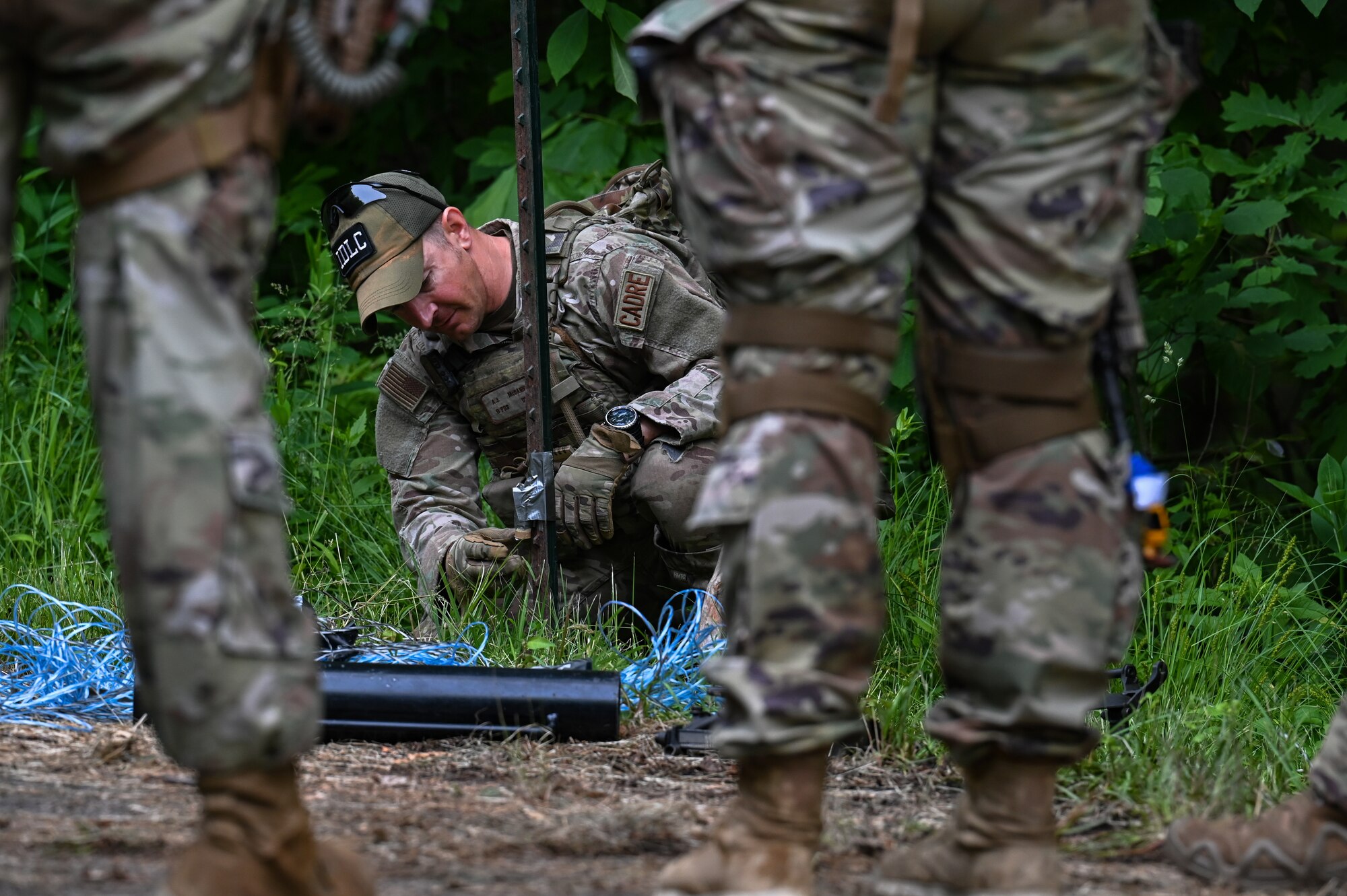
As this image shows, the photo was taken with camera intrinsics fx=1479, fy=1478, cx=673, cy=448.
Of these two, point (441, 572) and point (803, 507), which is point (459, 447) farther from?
point (803, 507)

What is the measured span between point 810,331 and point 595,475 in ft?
7.09

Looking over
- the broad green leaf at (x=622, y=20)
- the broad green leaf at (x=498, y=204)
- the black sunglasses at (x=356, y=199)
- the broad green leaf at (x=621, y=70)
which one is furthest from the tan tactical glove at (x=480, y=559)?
the broad green leaf at (x=622, y=20)

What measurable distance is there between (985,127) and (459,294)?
2.35 meters

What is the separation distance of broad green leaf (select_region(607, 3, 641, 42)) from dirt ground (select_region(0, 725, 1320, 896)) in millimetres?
2203

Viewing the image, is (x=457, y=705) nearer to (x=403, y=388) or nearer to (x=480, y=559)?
(x=480, y=559)

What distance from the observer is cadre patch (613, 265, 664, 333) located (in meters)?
3.70

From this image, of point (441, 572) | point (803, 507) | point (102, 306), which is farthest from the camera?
point (441, 572)

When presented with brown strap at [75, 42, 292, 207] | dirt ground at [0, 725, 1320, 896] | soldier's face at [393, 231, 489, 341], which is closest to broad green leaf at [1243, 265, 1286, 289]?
soldier's face at [393, 231, 489, 341]

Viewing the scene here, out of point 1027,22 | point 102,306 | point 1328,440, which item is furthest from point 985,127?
point 1328,440

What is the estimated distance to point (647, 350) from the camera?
377 centimetres

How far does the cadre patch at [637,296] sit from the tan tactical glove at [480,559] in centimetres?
61

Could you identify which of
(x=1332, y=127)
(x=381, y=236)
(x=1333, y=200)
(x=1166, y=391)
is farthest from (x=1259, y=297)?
(x=381, y=236)

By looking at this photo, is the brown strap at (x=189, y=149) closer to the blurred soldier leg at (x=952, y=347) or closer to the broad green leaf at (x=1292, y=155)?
the blurred soldier leg at (x=952, y=347)

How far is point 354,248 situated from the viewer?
3.76 m
